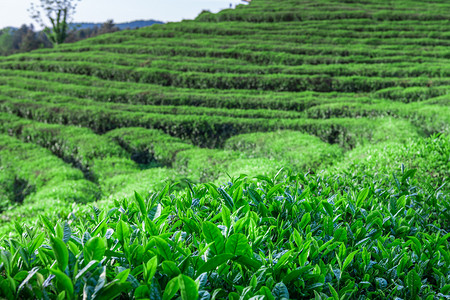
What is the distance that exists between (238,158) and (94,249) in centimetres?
700

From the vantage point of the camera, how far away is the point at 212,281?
131 centimetres

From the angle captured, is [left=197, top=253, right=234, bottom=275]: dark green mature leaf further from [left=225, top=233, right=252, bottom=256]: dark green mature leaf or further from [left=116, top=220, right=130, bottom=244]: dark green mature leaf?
[left=116, top=220, right=130, bottom=244]: dark green mature leaf

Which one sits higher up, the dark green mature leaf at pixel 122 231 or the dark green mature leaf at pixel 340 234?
the dark green mature leaf at pixel 122 231

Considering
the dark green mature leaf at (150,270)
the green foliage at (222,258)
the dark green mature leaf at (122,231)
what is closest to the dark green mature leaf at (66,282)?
the green foliage at (222,258)

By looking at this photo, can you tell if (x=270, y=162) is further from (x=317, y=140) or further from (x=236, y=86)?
(x=236, y=86)

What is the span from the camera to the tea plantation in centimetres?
132

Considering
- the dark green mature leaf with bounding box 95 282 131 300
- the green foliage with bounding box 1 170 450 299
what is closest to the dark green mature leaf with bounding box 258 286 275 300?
the green foliage with bounding box 1 170 450 299

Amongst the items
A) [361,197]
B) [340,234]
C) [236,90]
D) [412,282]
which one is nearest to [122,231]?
[340,234]

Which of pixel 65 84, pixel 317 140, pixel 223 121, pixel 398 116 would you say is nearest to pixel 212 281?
pixel 317 140

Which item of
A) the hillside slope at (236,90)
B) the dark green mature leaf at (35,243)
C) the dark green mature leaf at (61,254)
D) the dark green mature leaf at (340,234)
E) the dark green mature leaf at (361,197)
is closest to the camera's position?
the dark green mature leaf at (61,254)

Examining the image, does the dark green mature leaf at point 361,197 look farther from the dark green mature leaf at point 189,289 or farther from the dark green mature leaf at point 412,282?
the dark green mature leaf at point 189,289

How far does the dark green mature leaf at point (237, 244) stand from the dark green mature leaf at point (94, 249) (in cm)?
46

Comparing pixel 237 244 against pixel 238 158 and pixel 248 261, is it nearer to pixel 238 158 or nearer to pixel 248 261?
pixel 248 261

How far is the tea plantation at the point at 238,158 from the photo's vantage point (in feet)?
4.34
